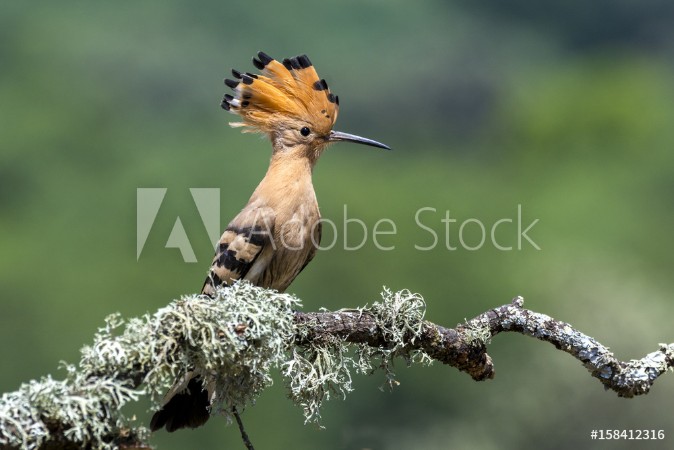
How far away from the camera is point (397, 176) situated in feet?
25.6

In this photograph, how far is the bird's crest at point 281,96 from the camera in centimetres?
379

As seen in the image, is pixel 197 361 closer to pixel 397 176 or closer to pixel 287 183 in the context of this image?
pixel 287 183

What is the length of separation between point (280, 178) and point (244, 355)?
133 cm

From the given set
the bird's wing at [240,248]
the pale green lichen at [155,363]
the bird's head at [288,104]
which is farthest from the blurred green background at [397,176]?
the pale green lichen at [155,363]

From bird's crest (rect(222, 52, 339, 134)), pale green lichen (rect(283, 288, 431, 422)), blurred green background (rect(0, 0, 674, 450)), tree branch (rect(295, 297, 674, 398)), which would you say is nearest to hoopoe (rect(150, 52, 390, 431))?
bird's crest (rect(222, 52, 339, 134))

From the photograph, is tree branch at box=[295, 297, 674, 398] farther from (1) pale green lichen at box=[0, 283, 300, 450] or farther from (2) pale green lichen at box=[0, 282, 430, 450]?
(1) pale green lichen at box=[0, 283, 300, 450]

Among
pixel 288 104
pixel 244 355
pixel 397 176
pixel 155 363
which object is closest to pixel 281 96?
pixel 288 104

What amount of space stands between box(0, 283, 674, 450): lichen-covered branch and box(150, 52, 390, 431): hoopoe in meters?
0.44

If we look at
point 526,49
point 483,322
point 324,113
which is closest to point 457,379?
point 324,113

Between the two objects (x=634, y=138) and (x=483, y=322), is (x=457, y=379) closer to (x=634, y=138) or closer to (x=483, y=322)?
(x=483, y=322)

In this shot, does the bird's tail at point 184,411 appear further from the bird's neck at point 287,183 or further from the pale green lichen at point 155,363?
the bird's neck at point 287,183

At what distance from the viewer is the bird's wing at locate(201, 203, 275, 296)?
3.46 metres

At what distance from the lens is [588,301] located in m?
6.31

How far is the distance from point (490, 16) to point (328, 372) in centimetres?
982
